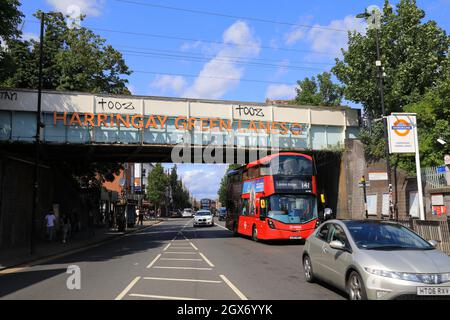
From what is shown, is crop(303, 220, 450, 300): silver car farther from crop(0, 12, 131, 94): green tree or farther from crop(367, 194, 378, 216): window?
crop(0, 12, 131, 94): green tree

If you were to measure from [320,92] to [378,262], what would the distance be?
4421 cm

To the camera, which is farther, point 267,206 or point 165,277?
point 267,206

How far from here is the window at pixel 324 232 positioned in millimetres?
9368

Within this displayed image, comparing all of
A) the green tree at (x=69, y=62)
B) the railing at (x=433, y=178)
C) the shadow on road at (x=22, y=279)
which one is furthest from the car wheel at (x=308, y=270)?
Result: the green tree at (x=69, y=62)

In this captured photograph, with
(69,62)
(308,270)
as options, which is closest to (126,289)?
(308,270)

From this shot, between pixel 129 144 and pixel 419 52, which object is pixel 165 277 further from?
pixel 419 52

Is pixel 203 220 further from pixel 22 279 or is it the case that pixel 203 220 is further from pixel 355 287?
pixel 355 287

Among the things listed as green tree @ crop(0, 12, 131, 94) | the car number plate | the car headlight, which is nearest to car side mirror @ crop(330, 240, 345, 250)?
the car headlight

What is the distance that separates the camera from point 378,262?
275 inches

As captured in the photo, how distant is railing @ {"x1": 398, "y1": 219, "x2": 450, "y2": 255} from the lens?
48.0 ft

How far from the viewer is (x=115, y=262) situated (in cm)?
1526

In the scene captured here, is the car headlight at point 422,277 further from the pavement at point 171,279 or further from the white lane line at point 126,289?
the white lane line at point 126,289

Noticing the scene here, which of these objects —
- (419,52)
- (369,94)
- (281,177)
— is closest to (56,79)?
(281,177)

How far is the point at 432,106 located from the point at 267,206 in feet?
39.1
